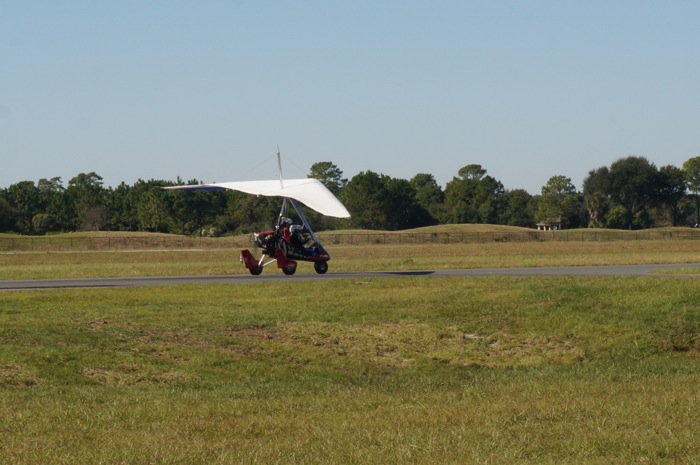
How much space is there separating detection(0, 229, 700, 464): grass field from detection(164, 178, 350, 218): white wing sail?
367 cm

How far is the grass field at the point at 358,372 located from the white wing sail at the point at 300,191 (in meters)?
3.67

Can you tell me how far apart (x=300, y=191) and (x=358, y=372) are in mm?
21211

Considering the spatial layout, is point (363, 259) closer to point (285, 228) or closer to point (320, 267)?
Result: point (320, 267)

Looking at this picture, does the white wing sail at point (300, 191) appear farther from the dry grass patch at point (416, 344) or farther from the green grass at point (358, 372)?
the dry grass patch at point (416, 344)

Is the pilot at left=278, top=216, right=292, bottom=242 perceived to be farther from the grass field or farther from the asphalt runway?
the grass field

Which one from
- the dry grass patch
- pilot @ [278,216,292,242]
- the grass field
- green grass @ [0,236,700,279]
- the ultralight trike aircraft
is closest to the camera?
the grass field

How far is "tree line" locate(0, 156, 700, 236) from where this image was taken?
495 feet

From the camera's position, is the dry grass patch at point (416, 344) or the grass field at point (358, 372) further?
the dry grass patch at point (416, 344)

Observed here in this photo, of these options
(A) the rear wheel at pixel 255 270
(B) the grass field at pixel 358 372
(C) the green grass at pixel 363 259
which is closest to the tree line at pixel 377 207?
(C) the green grass at pixel 363 259

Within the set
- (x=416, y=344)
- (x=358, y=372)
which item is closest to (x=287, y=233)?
(x=416, y=344)

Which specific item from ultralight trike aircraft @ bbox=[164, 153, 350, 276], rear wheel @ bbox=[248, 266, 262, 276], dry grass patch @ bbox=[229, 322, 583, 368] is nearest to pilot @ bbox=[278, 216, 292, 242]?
ultralight trike aircraft @ bbox=[164, 153, 350, 276]

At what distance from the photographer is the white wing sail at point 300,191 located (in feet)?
140

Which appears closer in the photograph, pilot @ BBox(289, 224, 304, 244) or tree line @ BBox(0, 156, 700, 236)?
pilot @ BBox(289, 224, 304, 244)

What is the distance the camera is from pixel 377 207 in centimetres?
15838
